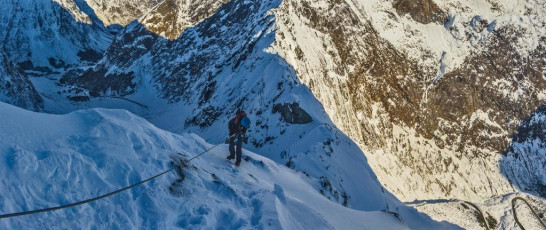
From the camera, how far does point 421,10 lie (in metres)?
84.1

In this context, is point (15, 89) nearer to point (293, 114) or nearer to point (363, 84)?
point (293, 114)

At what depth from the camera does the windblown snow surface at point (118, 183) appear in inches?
323

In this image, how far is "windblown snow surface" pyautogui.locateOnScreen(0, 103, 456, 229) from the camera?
26.9 feet

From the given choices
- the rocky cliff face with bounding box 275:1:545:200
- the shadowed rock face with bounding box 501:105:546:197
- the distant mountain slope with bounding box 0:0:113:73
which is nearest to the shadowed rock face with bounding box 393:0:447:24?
the rocky cliff face with bounding box 275:1:545:200

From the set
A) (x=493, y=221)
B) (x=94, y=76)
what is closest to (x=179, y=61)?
(x=94, y=76)

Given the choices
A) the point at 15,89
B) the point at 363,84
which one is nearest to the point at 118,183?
the point at 363,84

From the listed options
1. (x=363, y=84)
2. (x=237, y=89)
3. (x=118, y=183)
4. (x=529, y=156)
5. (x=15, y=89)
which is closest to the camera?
(x=118, y=183)

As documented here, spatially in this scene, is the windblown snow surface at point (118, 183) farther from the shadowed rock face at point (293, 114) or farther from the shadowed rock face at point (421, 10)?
the shadowed rock face at point (421, 10)

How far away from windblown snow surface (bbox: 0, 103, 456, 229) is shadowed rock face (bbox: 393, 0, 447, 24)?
77.6 metres

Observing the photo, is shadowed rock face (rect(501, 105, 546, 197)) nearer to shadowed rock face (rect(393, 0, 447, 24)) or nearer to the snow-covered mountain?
the snow-covered mountain

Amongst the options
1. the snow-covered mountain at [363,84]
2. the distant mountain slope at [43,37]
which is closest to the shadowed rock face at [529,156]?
the snow-covered mountain at [363,84]

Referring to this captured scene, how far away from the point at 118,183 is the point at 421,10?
84.7 metres

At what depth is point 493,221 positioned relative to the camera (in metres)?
64.2

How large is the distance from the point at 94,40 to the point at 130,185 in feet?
595
